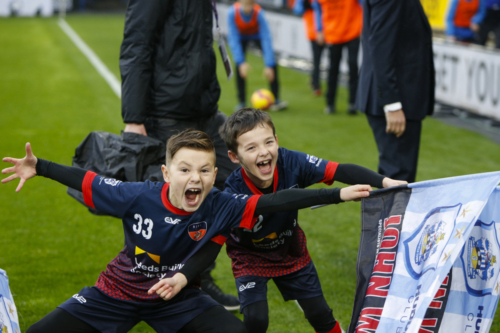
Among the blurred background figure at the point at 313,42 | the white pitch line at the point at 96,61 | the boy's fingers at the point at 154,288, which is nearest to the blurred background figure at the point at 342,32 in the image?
the blurred background figure at the point at 313,42

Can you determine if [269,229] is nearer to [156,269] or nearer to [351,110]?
[156,269]

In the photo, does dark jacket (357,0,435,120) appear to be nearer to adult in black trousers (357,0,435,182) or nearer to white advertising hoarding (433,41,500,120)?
adult in black trousers (357,0,435,182)

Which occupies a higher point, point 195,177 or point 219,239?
point 195,177

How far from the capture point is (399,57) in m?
3.91

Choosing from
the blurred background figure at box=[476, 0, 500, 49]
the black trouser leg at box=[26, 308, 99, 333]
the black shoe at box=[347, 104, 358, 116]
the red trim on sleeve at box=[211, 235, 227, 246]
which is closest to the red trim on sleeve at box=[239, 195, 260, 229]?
the red trim on sleeve at box=[211, 235, 227, 246]

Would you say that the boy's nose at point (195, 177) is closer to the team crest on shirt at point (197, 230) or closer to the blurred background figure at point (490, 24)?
the team crest on shirt at point (197, 230)

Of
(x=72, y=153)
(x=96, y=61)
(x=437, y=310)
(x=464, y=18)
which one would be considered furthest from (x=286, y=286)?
(x=96, y=61)

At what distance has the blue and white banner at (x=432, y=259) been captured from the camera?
8.37 ft

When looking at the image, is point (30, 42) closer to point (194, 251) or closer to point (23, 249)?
point (23, 249)

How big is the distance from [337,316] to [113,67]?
11.8 meters

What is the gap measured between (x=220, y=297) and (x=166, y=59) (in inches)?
62.5

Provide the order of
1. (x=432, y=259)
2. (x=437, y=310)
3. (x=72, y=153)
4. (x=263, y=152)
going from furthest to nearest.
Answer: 1. (x=72, y=153)
2. (x=263, y=152)
3. (x=437, y=310)
4. (x=432, y=259)

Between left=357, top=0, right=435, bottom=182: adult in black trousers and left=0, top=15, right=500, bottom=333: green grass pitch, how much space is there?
1021 mm

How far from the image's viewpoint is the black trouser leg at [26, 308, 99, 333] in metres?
2.72
